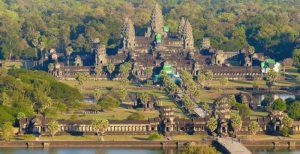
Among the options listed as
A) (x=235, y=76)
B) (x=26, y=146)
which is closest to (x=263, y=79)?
(x=235, y=76)

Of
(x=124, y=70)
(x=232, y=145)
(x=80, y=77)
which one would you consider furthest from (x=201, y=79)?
(x=232, y=145)

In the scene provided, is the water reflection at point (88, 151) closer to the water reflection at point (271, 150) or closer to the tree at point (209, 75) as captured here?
the water reflection at point (271, 150)

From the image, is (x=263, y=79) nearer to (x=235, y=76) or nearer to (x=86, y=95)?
(x=235, y=76)

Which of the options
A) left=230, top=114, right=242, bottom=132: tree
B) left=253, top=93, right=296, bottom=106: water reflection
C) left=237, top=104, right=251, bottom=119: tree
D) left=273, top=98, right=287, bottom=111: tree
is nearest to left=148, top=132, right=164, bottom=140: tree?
left=230, top=114, right=242, bottom=132: tree

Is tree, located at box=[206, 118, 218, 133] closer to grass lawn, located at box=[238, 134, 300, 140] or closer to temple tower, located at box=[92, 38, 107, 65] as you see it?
grass lawn, located at box=[238, 134, 300, 140]

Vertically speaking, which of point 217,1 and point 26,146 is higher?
point 217,1
